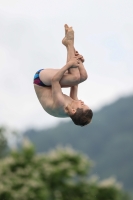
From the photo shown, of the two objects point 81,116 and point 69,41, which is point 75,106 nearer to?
point 81,116

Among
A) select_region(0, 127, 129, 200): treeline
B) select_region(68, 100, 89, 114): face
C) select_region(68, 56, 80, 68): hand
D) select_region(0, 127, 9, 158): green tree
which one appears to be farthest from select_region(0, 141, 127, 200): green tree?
select_region(68, 56, 80, 68): hand

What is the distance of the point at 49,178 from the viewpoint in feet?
113

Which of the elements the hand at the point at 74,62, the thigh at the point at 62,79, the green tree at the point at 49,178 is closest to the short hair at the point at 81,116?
the thigh at the point at 62,79

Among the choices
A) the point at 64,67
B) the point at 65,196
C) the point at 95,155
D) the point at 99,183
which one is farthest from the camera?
the point at 95,155

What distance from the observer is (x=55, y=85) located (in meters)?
12.8

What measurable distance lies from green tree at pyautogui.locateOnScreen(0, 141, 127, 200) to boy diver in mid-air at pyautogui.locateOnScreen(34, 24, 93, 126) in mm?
18126

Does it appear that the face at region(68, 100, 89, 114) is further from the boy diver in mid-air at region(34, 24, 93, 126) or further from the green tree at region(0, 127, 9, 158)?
the green tree at region(0, 127, 9, 158)

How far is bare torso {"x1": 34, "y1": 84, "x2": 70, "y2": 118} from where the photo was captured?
13.0 m

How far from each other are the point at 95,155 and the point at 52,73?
602 ft

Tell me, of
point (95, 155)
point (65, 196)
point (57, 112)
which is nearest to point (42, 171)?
point (65, 196)

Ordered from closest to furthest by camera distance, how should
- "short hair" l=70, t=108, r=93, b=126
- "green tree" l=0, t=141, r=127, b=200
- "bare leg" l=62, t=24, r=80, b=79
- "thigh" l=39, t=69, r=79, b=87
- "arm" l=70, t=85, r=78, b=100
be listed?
"short hair" l=70, t=108, r=93, b=126 → "thigh" l=39, t=69, r=79, b=87 → "bare leg" l=62, t=24, r=80, b=79 → "arm" l=70, t=85, r=78, b=100 → "green tree" l=0, t=141, r=127, b=200

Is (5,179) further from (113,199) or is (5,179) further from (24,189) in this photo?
(113,199)

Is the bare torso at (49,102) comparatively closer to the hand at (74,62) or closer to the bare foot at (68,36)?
the hand at (74,62)

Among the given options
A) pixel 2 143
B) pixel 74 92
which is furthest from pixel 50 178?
pixel 74 92
